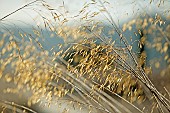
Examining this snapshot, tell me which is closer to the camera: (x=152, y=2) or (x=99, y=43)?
(x=99, y=43)

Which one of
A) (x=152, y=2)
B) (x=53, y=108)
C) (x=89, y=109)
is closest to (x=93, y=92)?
(x=89, y=109)

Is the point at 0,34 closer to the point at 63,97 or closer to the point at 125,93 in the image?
the point at 63,97

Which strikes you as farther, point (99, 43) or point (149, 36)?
point (149, 36)

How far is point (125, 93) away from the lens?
1599 millimetres

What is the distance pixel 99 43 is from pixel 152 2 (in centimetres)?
30

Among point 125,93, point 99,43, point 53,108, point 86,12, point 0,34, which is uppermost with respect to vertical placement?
point 0,34

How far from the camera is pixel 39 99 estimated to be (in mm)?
1601

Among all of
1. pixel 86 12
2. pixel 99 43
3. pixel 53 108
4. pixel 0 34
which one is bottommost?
pixel 53 108

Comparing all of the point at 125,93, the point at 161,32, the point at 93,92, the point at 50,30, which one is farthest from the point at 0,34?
the point at 161,32

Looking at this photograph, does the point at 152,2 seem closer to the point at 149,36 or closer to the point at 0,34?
the point at 149,36

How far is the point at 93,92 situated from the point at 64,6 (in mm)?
363

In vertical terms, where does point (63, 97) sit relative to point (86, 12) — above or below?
below

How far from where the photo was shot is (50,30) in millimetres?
1601

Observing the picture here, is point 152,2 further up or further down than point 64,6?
further down
